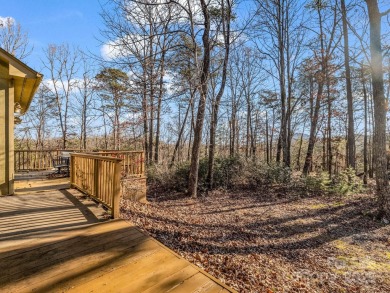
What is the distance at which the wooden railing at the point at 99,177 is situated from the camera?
3811 millimetres

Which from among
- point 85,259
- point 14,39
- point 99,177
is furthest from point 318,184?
point 14,39

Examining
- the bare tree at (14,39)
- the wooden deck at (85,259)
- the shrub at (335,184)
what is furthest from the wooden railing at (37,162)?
the shrub at (335,184)

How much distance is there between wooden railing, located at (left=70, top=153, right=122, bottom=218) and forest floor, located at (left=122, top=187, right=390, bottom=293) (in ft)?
2.23

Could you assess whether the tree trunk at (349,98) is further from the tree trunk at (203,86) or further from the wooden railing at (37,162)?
the wooden railing at (37,162)

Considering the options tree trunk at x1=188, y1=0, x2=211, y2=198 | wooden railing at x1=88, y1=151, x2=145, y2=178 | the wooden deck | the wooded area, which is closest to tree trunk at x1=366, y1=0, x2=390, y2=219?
the wooded area

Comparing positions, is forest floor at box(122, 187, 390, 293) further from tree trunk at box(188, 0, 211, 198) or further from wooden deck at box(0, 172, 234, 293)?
tree trunk at box(188, 0, 211, 198)

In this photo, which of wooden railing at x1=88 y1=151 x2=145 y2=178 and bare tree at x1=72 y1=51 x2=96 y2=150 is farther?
bare tree at x1=72 y1=51 x2=96 y2=150

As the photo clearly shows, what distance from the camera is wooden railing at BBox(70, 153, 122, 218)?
3811mm

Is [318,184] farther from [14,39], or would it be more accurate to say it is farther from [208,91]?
[14,39]

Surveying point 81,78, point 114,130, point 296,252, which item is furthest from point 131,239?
point 81,78

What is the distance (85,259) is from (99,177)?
2267mm

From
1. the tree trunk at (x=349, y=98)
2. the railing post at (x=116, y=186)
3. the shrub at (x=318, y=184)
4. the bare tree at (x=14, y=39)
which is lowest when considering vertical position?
the shrub at (x=318, y=184)

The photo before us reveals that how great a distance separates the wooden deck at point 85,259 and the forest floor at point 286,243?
77 cm

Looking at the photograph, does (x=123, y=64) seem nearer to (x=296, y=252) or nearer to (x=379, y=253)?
(x=296, y=252)
